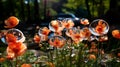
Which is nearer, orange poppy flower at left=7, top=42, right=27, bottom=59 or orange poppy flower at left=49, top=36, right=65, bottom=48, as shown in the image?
orange poppy flower at left=7, top=42, right=27, bottom=59

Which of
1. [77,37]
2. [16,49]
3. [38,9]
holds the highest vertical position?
[16,49]

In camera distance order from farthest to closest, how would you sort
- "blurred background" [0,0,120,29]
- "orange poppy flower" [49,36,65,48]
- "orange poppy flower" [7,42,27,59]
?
"blurred background" [0,0,120,29] < "orange poppy flower" [49,36,65,48] < "orange poppy flower" [7,42,27,59]

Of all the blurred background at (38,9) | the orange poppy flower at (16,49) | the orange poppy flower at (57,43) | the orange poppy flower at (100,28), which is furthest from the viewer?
the blurred background at (38,9)

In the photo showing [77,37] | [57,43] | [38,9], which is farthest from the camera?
[38,9]

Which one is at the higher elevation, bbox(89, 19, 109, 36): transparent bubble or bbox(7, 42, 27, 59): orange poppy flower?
bbox(7, 42, 27, 59): orange poppy flower

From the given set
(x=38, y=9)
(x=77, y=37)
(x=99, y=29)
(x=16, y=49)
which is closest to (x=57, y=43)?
(x=77, y=37)

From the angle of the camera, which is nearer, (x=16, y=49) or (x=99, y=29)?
(x=16, y=49)

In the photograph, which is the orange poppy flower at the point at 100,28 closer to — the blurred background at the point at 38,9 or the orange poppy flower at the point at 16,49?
the orange poppy flower at the point at 16,49

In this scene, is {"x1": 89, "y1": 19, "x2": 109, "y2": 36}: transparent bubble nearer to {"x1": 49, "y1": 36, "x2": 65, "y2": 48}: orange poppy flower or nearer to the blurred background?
{"x1": 49, "y1": 36, "x2": 65, "y2": 48}: orange poppy flower

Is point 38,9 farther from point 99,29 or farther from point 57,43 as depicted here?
point 57,43

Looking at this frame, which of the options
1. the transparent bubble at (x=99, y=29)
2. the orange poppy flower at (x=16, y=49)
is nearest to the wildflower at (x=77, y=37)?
the transparent bubble at (x=99, y=29)

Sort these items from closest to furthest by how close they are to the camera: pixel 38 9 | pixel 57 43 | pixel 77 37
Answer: pixel 57 43, pixel 77 37, pixel 38 9

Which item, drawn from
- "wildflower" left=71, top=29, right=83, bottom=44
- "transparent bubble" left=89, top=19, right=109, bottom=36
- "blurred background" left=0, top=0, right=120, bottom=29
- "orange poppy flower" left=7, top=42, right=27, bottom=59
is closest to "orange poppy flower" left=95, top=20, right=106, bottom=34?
"transparent bubble" left=89, top=19, right=109, bottom=36

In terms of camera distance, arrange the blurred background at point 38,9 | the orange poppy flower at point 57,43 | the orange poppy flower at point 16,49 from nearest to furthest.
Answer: the orange poppy flower at point 16,49, the orange poppy flower at point 57,43, the blurred background at point 38,9
